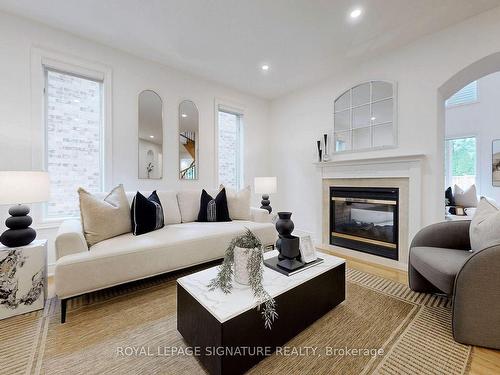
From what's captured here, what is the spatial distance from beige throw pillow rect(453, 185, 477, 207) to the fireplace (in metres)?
2.41

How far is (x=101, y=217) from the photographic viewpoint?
2.07 metres

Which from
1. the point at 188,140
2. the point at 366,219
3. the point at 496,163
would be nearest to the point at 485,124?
the point at 496,163

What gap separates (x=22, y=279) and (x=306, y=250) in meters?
2.15

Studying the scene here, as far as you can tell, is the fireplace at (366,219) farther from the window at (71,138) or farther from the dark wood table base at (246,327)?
the window at (71,138)

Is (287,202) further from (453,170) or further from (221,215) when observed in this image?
(453,170)

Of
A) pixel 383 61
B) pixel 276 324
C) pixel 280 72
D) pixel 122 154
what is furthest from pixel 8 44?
pixel 383 61

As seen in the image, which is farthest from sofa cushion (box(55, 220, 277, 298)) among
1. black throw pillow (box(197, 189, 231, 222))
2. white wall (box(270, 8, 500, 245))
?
white wall (box(270, 8, 500, 245))

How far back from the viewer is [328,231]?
3.53 metres

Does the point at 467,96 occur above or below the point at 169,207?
above

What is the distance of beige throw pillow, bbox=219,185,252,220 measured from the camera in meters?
3.19

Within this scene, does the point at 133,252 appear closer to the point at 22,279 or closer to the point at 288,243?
the point at 22,279

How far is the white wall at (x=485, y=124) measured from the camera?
14.9ft

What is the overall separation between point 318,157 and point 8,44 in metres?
3.89

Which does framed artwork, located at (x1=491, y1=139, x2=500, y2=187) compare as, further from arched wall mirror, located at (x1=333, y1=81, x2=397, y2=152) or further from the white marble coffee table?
the white marble coffee table
